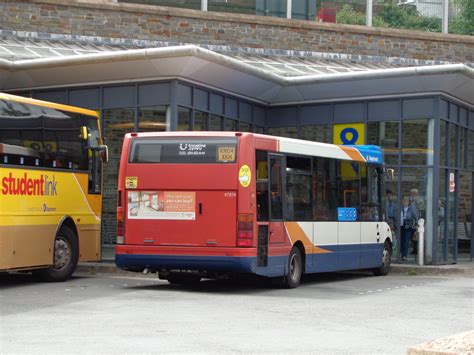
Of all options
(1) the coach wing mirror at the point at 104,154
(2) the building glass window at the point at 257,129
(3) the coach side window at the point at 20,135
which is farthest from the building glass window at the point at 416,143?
(3) the coach side window at the point at 20,135

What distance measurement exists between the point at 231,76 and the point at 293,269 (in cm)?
670

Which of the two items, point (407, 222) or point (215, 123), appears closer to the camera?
point (215, 123)

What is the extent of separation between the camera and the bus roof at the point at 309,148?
1762 centimetres

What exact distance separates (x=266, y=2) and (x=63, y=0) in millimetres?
8623

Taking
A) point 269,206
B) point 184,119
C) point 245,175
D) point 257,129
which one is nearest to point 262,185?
point 269,206

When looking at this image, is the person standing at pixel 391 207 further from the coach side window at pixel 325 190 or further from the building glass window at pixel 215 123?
the coach side window at pixel 325 190

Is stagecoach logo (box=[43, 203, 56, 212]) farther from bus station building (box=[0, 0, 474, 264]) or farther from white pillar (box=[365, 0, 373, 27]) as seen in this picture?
white pillar (box=[365, 0, 373, 27])

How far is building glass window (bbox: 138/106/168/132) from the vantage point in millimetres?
23125

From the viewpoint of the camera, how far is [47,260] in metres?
18.9

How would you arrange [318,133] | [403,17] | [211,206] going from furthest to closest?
[403,17]
[318,133]
[211,206]

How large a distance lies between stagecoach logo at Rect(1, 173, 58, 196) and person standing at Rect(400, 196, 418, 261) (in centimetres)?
955

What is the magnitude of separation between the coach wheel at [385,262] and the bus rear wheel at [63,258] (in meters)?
6.91

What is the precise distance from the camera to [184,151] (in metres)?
17.6

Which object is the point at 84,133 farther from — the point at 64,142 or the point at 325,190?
the point at 325,190
